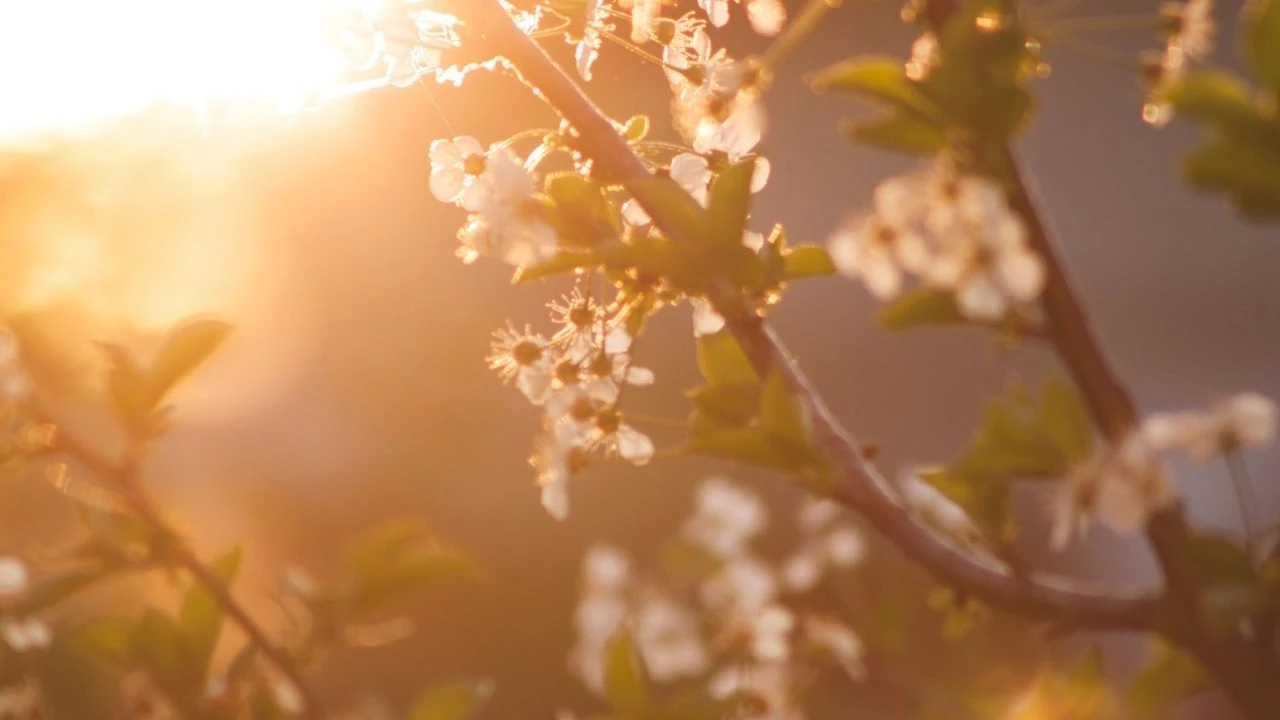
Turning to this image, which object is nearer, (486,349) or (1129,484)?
(1129,484)

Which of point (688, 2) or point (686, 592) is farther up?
point (688, 2)

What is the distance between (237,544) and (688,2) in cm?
62

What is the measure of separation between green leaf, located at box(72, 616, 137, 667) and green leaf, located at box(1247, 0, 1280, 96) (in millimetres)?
931

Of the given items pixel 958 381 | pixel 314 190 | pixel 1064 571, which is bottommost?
pixel 1064 571

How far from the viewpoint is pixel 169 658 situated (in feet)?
3.15

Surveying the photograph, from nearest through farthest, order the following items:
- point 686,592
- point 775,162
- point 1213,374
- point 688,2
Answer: point 688,2
point 686,592
point 775,162
point 1213,374

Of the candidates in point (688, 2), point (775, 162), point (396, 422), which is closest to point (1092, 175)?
point (775, 162)

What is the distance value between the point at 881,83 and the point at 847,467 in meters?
0.19

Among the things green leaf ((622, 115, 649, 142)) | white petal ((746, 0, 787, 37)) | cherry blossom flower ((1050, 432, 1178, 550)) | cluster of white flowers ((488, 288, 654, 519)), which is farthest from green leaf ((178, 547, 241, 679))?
cherry blossom flower ((1050, 432, 1178, 550))

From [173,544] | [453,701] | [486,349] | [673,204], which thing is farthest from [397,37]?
[486,349]

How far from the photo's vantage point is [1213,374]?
2863mm

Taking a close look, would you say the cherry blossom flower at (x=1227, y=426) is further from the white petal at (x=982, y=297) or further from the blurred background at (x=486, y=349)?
the blurred background at (x=486, y=349)

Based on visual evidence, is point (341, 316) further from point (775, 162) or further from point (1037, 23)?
point (1037, 23)

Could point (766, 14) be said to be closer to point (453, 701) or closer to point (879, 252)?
point (879, 252)
